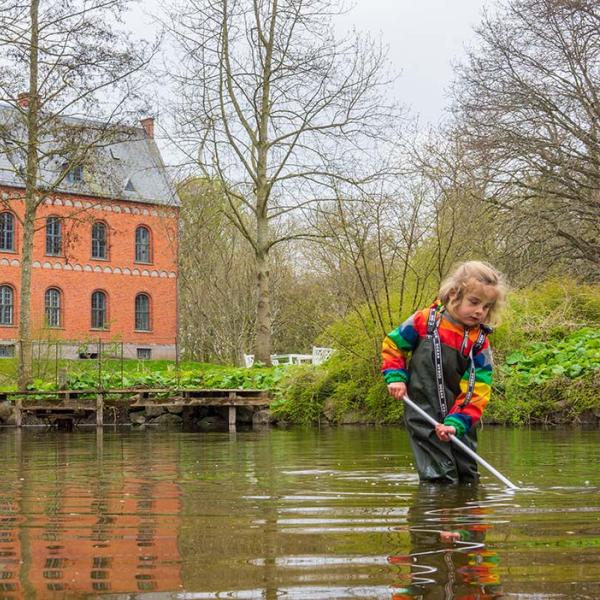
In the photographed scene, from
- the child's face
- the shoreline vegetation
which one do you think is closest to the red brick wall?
the shoreline vegetation

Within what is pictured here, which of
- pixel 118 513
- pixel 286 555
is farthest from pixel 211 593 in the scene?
pixel 118 513

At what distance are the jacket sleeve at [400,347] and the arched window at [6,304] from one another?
42351 mm

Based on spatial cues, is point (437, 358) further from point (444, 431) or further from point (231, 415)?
point (231, 415)

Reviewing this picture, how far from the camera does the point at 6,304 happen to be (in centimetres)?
4675

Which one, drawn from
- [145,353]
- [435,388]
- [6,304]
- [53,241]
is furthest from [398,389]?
[145,353]

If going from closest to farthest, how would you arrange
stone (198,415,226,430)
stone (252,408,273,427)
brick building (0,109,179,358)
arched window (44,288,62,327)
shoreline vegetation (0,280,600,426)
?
1. shoreline vegetation (0,280,600,426)
2. stone (252,408,273,427)
3. stone (198,415,226,430)
4. brick building (0,109,179,358)
5. arched window (44,288,62,327)

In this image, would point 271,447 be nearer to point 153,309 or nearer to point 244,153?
point 244,153

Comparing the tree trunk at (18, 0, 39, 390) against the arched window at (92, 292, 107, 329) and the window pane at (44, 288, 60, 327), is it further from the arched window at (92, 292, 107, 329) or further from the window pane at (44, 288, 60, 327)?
the arched window at (92, 292, 107, 329)

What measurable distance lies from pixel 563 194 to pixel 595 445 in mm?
15069

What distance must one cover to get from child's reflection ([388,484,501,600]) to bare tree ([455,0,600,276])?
20.5 meters

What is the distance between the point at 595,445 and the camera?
11.4m

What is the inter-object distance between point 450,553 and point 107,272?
47605mm

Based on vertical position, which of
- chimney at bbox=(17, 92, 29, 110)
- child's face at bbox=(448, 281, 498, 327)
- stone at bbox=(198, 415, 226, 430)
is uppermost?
chimney at bbox=(17, 92, 29, 110)

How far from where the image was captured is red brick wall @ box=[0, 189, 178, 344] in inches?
1861
